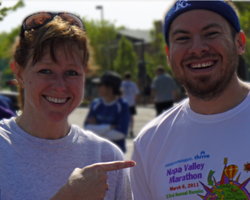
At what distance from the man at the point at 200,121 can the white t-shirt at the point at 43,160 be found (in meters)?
0.23

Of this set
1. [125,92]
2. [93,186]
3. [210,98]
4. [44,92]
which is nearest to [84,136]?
[44,92]

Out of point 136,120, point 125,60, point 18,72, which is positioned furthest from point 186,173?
point 125,60

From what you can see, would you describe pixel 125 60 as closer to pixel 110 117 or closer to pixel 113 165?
pixel 110 117

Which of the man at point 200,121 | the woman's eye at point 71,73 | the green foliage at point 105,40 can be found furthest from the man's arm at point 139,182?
the green foliage at point 105,40

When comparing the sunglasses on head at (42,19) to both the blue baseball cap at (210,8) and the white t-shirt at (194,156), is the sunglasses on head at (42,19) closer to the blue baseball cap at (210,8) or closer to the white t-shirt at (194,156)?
the blue baseball cap at (210,8)

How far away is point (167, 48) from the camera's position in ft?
9.09

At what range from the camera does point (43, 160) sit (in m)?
2.26

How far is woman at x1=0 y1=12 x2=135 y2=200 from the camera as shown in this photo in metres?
2.19

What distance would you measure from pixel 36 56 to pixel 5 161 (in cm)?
62

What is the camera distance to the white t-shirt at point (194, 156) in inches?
85.7

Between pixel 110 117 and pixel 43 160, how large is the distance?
Answer: 3945 millimetres

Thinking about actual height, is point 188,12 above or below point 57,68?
above

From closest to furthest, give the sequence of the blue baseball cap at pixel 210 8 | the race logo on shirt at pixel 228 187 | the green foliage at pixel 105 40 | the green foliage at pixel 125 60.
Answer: the race logo on shirt at pixel 228 187 < the blue baseball cap at pixel 210 8 < the green foliage at pixel 125 60 < the green foliage at pixel 105 40

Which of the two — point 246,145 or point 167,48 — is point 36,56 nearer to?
point 167,48
